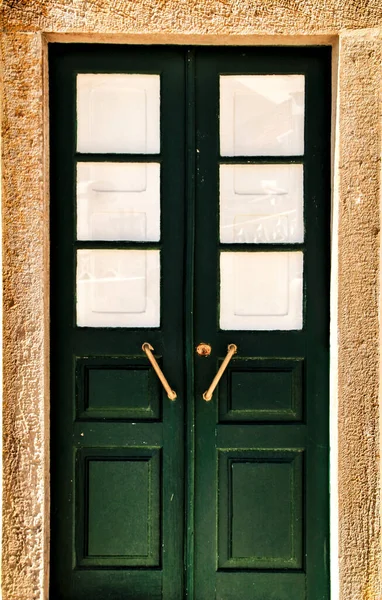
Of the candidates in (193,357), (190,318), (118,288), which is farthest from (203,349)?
(118,288)

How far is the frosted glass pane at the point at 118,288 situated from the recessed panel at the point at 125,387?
200 millimetres

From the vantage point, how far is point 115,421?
3.18 meters

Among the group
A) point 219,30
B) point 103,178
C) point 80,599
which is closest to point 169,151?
point 103,178

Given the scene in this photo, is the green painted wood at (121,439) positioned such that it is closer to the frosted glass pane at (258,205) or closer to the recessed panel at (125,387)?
the recessed panel at (125,387)

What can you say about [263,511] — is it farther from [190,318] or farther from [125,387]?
[190,318]

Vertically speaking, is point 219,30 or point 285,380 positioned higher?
point 219,30

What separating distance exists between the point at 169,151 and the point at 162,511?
6.03 ft

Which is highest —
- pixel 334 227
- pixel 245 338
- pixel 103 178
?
pixel 103 178

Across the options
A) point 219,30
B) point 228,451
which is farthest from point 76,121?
point 228,451

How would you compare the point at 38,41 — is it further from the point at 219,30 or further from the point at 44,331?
the point at 44,331

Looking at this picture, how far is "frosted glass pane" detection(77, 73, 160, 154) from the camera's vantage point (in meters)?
3.17

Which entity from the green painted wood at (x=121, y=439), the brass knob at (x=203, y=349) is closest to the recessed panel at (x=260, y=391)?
the brass knob at (x=203, y=349)

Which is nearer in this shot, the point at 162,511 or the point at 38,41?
the point at 38,41

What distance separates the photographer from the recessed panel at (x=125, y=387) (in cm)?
318
